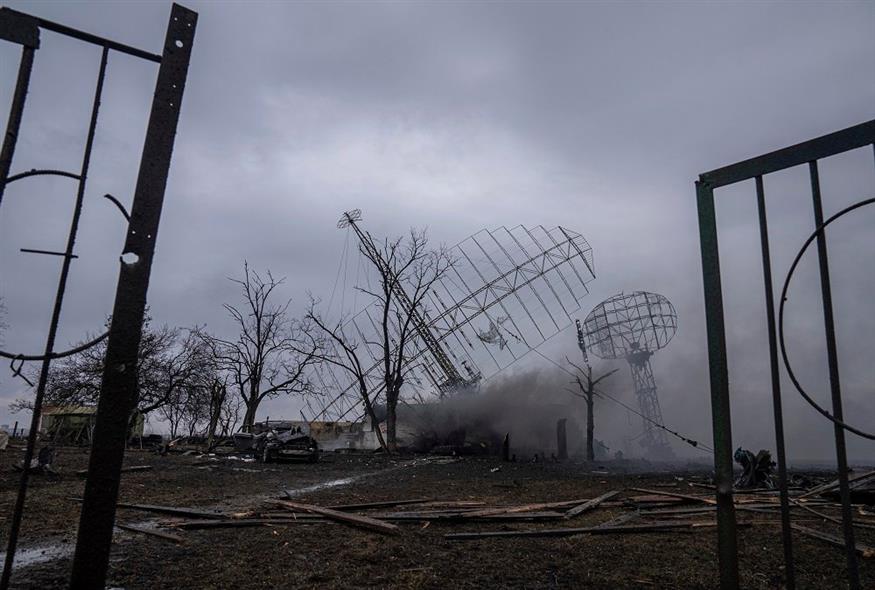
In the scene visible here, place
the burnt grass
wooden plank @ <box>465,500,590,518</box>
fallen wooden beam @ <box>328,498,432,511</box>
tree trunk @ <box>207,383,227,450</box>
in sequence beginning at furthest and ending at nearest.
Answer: tree trunk @ <box>207,383,227,450</box>, fallen wooden beam @ <box>328,498,432,511</box>, wooden plank @ <box>465,500,590,518</box>, the burnt grass

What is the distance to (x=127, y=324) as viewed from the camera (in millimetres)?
2604

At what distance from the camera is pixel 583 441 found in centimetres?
5256

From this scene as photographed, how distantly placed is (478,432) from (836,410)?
141ft

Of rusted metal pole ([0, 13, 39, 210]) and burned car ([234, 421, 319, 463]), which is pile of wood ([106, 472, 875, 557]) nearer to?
rusted metal pole ([0, 13, 39, 210])

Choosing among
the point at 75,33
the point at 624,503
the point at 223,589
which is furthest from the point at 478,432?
the point at 75,33

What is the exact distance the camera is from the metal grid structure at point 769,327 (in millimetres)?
2553

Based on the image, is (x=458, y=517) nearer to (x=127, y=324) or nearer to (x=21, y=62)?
(x=127, y=324)

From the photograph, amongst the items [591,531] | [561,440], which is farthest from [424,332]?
[591,531]

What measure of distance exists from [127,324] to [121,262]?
1.02 feet

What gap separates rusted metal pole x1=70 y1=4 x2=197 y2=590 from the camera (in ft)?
8.18

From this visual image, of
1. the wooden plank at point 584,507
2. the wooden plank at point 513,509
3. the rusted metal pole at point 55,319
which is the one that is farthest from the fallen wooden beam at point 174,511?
the rusted metal pole at point 55,319

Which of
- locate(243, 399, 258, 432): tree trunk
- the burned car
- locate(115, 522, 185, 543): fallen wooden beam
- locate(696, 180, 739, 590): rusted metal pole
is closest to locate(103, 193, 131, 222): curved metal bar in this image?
locate(696, 180, 739, 590): rusted metal pole

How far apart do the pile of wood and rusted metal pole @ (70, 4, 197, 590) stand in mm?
4856

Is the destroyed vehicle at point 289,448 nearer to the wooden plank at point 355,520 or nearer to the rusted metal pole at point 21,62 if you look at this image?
the wooden plank at point 355,520
